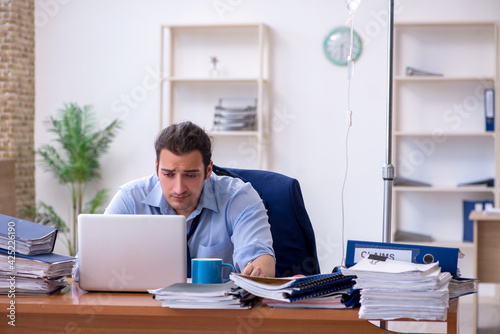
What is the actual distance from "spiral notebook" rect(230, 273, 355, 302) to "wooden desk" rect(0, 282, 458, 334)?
0.04 meters

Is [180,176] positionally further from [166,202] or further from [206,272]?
[206,272]

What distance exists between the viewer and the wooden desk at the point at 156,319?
1564 mm

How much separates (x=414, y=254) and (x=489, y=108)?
3.35 m

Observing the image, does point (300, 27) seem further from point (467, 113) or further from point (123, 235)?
point (123, 235)

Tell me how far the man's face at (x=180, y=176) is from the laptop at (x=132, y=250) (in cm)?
41

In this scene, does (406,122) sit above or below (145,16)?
below

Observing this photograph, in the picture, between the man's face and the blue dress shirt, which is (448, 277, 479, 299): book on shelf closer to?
the blue dress shirt

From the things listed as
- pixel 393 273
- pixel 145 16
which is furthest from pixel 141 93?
pixel 393 273

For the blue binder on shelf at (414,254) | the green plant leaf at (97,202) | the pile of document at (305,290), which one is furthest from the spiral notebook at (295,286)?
the green plant leaf at (97,202)

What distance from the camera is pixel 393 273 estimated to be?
5.07ft

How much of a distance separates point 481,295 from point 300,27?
251cm

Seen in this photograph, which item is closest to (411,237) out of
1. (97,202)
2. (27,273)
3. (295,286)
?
(97,202)

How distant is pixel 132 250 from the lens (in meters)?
1.75

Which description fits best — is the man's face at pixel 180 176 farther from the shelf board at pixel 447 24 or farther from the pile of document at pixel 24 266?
the shelf board at pixel 447 24
